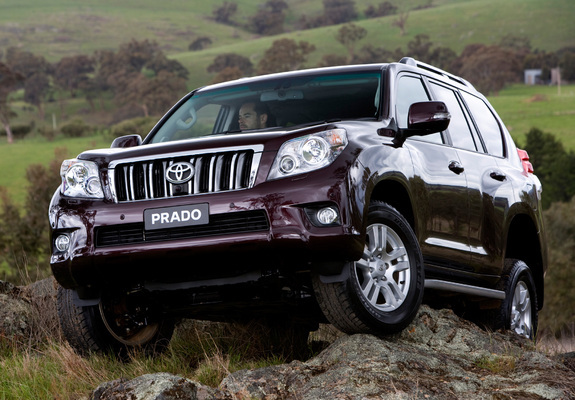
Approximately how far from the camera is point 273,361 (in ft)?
15.6

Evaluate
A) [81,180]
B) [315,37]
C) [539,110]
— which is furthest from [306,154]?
[315,37]

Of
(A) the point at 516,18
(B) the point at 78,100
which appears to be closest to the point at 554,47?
(A) the point at 516,18

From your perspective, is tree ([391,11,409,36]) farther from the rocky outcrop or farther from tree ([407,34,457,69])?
the rocky outcrop

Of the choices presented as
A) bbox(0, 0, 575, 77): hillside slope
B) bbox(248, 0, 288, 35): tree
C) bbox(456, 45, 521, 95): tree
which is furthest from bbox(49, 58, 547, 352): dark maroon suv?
bbox(248, 0, 288, 35): tree

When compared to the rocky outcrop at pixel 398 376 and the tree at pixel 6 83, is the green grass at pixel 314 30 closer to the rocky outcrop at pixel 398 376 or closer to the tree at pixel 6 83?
the tree at pixel 6 83

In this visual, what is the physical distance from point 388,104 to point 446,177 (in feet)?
2.37

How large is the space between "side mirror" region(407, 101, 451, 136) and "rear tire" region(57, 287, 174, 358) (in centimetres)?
212

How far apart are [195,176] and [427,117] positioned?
1.54m

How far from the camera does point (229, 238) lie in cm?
418

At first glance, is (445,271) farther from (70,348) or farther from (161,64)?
(161,64)

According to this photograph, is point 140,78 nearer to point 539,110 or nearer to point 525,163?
point 539,110

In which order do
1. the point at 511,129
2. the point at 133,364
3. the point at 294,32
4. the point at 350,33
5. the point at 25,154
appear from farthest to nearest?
the point at 294,32 < the point at 350,33 < the point at 511,129 < the point at 25,154 < the point at 133,364

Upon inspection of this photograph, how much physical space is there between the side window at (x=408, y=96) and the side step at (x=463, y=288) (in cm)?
100

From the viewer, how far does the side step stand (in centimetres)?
511
